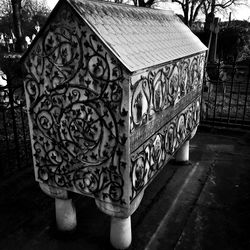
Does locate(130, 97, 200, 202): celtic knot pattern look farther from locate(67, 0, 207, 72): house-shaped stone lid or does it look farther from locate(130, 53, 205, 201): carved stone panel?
locate(67, 0, 207, 72): house-shaped stone lid

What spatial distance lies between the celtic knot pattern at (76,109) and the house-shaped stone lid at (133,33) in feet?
0.25

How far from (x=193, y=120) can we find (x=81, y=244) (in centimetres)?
221

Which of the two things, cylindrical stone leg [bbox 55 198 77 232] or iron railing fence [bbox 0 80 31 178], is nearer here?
cylindrical stone leg [bbox 55 198 77 232]

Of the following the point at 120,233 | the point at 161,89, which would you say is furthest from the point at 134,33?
the point at 120,233

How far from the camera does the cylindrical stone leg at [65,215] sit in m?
2.70

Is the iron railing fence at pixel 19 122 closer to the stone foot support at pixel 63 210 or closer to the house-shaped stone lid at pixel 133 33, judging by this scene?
the stone foot support at pixel 63 210

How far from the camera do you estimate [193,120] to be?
395 centimetres

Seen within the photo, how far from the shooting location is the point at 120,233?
8.18 feet

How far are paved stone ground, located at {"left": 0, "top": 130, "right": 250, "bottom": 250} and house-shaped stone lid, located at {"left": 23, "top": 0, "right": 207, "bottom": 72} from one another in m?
1.69

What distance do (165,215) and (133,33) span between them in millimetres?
1955

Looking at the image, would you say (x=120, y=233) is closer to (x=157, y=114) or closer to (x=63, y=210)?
(x=63, y=210)

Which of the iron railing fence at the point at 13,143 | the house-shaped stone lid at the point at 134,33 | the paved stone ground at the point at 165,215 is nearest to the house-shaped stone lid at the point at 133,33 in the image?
the house-shaped stone lid at the point at 134,33

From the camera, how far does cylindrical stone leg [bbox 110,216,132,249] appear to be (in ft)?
8.09

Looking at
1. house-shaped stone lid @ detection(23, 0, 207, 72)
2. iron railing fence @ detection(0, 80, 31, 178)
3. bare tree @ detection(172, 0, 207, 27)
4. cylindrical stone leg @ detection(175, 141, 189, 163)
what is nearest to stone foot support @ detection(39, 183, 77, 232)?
iron railing fence @ detection(0, 80, 31, 178)
